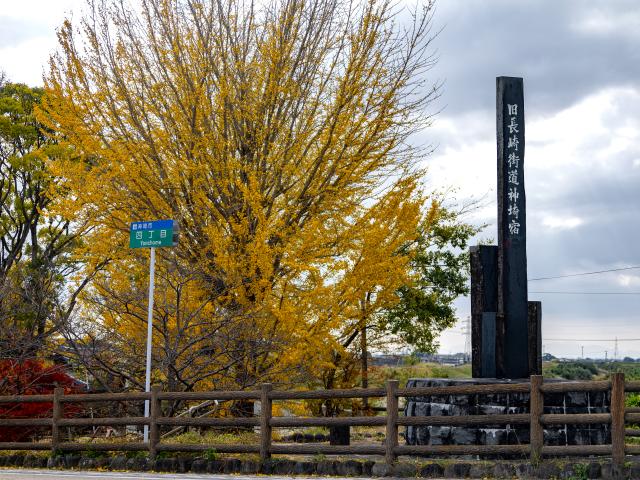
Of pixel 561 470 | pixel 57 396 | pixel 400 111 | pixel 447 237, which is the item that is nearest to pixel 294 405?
pixel 57 396

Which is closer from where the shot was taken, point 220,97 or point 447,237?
point 220,97

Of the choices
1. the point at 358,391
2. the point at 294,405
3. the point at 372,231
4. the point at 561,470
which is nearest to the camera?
the point at 561,470

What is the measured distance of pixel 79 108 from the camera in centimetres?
1917

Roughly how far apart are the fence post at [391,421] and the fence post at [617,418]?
302 centimetres

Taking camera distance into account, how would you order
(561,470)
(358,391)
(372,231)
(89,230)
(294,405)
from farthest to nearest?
(89,230) < (294,405) < (372,231) < (358,391) < (561,470)

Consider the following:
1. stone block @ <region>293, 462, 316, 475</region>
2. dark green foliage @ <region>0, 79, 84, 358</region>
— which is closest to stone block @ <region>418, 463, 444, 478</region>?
stone block @ <region>293, 462, 316, 475</region>

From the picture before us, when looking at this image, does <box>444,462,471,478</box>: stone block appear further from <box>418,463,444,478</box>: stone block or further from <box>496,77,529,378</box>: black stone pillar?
<box>496,77,529,378</box>: black stone pillar

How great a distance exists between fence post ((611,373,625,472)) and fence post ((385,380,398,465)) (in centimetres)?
302

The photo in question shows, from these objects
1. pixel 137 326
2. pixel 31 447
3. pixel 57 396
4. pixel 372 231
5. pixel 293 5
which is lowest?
pixel 31 447

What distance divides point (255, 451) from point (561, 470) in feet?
15.3

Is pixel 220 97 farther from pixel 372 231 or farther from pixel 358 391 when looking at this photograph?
pixel 358 391

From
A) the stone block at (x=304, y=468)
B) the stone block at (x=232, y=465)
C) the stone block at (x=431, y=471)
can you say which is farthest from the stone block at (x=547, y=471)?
the stone block at (x=232, y=465)

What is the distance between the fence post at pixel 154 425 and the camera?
548 inches

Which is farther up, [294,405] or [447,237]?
[447,237]
